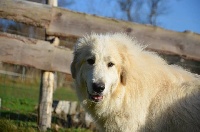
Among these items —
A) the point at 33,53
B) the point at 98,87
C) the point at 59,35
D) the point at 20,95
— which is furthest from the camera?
the point at 20,95

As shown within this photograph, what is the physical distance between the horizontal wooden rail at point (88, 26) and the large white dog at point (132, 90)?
6.22 feet

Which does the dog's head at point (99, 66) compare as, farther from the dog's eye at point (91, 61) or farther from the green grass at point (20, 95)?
the green grass at point (20, 95)

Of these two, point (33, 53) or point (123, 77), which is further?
point (33, 53)

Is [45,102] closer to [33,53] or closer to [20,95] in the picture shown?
[33,53]

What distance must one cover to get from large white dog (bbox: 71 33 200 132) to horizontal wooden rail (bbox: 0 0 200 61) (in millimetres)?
1897

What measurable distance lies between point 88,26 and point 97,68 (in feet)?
7.97

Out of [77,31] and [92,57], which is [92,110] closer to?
[92,57]

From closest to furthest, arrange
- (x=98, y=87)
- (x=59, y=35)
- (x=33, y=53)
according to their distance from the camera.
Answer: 1. (x=98, y=87)
2. (x=33, y=53)
3. (x=59, y=35)

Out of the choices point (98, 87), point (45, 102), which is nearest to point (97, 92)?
point (98, 87)

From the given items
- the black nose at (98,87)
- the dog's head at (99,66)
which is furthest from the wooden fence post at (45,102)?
the black nose at (98,87)

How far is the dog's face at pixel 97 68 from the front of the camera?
4.50 m

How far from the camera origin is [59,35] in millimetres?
6828

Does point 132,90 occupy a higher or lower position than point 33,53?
lower

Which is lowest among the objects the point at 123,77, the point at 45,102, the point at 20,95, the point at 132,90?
the point at 20,95
